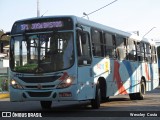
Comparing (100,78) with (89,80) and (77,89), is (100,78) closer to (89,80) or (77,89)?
(89,80)

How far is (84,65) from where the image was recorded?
48.5ft

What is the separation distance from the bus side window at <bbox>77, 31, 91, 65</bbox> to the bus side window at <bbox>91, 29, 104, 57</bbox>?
686 millimetres

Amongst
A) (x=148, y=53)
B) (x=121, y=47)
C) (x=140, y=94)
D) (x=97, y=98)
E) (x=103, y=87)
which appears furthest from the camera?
(x=148, y=53)

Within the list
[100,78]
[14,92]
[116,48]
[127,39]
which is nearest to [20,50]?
[14,92]

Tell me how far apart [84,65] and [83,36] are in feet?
3.19

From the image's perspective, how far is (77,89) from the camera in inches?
554

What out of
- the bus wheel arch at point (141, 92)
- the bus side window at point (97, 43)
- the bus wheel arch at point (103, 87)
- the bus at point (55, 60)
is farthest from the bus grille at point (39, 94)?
the bus wheel arch at point (141, 92)

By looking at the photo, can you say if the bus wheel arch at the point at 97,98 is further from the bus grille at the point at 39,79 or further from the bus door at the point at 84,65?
the bus grille at the point at 39,79

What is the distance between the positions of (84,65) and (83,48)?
1.89 feet

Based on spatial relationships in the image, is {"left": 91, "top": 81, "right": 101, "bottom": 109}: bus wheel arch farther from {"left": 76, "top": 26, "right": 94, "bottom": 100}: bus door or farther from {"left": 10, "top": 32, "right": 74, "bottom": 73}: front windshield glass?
{"left": 10, "top": 32, "right": 74, "bottom": 73}: front windshield glass

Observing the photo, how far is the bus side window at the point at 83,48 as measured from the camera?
1428 cm

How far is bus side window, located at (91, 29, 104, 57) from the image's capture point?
16156mm

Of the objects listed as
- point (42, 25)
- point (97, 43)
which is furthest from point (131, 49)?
point (42, 25)

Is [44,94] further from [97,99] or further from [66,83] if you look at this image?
[97,99]
